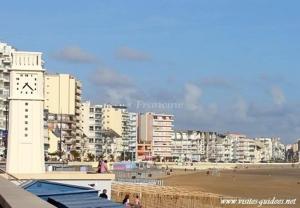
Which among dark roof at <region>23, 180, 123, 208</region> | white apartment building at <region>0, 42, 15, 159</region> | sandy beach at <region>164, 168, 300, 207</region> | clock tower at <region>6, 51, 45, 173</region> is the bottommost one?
sandy beach at <region>164, 168, 300, 207</region>

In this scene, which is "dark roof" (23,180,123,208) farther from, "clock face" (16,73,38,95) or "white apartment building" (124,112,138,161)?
"white apartment building" (124,112,138,161)

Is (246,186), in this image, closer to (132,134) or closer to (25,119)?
(25,119)

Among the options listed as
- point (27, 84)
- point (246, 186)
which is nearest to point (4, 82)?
point (246, 186)

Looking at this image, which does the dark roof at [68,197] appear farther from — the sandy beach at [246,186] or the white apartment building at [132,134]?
the white apartment building at [132,134]

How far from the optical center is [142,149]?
192875mm

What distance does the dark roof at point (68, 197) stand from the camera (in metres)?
9.30

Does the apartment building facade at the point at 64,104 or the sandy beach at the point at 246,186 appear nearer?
the sandy beach at the point at 246,186

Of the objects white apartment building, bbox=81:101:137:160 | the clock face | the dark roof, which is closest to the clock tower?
the clock face

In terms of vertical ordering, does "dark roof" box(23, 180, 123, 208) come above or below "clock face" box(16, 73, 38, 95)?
below

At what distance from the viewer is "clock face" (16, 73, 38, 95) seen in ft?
75.4

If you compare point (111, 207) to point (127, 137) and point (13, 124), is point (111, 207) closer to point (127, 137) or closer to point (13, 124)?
point (13, 124)

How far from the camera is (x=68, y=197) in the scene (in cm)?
1081

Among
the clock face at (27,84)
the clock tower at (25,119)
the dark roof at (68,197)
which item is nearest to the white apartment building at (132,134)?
the clock tower at (25,119)

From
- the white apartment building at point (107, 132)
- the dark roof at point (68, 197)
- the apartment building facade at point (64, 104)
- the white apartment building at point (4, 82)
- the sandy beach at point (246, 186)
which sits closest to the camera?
the dark roof at point (68, 197)
